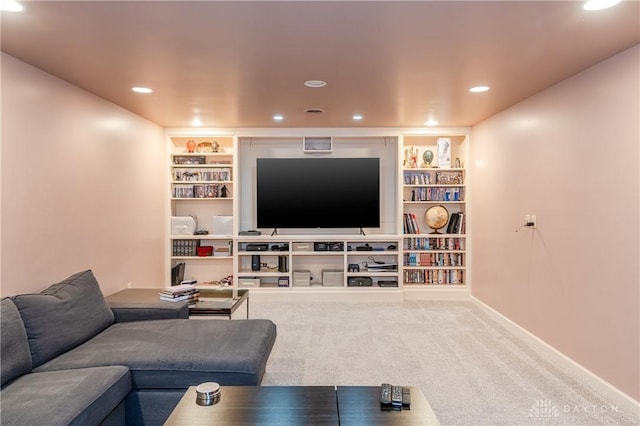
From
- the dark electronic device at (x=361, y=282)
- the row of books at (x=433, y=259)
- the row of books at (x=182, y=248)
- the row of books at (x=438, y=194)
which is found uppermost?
the row of books at (x=438, y=194)

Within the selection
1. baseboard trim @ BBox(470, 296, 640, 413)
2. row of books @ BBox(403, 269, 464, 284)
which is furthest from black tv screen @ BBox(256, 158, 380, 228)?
baseboard trim @ BBox(470, 296, 640, 413)

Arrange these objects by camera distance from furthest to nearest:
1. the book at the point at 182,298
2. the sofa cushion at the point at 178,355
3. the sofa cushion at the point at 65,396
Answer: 1. the book at the point at 182,298
2. the sofa cushion at the point at 178,355
3. the sofa cushion at the point at 65,396

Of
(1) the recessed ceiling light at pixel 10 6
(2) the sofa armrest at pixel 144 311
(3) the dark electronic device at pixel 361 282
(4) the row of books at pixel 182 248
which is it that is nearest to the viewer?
(1) the recessed ceiling light at pixel 10 6

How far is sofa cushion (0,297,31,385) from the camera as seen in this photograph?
6.47 feet

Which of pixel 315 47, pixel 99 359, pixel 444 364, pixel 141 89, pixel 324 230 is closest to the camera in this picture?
pixel 99 359

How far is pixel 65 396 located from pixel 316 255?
3.96m

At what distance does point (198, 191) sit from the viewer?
5.43 m

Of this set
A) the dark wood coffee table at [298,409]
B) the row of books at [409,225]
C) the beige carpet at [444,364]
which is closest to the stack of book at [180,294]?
the beige carpet at [444,364]

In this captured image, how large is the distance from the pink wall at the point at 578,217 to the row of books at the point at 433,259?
106cm

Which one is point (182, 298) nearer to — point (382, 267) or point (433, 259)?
point (382, 267)

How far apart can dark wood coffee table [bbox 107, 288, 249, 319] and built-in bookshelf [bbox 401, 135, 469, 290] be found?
8.67 feet

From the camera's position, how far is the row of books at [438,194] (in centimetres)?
542

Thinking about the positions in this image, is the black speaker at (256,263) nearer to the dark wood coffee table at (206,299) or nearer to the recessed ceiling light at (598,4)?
the dark wood coffee table at (206,299)

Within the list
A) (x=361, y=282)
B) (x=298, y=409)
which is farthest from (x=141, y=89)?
(x=361, y=282)
